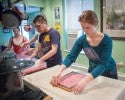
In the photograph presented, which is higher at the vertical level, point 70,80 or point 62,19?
point 62,19

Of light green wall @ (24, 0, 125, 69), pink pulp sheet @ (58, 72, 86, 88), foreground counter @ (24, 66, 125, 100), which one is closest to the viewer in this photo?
foreground counter @ (24, 66, 125, 100)

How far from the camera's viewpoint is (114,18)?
2.64 m

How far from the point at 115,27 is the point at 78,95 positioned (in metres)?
1.87

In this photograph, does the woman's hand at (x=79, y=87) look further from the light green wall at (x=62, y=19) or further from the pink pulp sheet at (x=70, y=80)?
the light green wall at (x=62, y=19)

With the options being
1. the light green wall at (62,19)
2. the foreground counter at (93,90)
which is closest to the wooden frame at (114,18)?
the light green wall at (62,19)

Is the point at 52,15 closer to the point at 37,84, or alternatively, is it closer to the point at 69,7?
the point at 69,7

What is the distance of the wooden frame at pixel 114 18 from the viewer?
2.53 metres

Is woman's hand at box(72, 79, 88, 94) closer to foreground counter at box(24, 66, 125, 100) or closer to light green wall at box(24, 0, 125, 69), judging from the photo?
foreground counter at box(24, 66, 125, 100)

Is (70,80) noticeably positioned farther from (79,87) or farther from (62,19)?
(62,19)

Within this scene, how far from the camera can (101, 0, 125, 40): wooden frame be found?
253cm

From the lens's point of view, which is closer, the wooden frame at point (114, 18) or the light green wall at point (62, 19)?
the wooden frame at point (114, 18)

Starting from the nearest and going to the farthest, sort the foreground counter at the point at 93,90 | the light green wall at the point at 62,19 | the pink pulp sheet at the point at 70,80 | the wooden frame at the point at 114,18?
the foreground counter at the point at 93,90 < the pink pulp sheet at the point at 70,80 < the wooden frame at the point at 114,18 < the light green wall at the point at 62,19

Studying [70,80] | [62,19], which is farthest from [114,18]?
[70,80]

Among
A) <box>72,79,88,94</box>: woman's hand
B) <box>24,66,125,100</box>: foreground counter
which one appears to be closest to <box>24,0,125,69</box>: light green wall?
<box>24,66,125,100</box>: foreground counter
